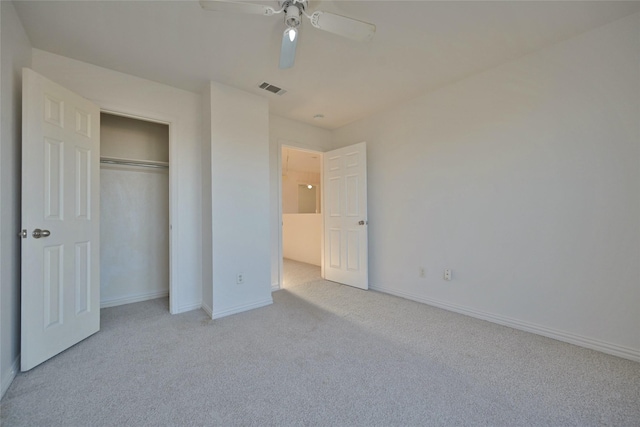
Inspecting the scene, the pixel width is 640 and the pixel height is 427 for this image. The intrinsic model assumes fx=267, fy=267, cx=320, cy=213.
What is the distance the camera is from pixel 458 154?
2.86 metres

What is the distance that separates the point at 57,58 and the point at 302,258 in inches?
190

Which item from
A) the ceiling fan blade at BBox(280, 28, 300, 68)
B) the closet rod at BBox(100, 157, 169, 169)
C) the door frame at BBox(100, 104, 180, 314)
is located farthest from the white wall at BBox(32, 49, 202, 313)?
the ceiling fan blade at BBox(280, 28, 300, 68)

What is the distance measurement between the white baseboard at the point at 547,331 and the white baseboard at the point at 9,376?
3444 mm

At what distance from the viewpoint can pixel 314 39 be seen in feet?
6.94

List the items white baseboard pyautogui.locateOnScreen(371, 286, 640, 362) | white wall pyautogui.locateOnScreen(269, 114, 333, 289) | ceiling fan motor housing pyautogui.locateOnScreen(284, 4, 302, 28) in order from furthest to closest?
white wall pyautogui.locateOnScreen(269, 114, 333, 289), white baseboard pyautogui.locateOnScreen(371, 286, 640, 362), ceiling fan motor housing pyautogui.locateOnScreen(284, 4, 302, 28)

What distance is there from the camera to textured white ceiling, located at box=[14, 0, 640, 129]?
5.98ft

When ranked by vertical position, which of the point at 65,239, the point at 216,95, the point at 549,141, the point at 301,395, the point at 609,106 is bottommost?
the point at 301,395

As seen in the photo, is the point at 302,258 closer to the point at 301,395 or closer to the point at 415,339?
the point at 415,339

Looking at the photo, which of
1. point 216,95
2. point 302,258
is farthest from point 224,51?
point 302,258

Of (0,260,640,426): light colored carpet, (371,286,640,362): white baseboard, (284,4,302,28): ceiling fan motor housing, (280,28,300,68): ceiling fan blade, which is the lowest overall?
(0,260,640,426): light colored carpet

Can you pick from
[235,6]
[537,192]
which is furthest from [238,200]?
[537,192]

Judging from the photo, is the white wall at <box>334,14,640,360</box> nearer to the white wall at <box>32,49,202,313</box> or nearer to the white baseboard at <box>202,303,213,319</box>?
the white baseboard at <box>202,303,213,319</box>

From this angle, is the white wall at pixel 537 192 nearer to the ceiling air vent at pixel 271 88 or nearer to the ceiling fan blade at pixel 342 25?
the ceiling air vent at pixel 271 88

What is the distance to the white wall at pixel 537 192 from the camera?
6.42 ft
